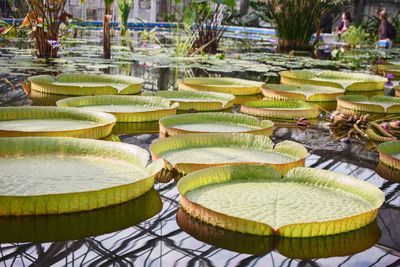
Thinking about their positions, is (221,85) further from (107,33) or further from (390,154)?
(107,33)

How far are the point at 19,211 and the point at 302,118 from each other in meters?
2.45

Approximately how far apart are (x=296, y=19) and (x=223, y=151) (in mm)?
7759

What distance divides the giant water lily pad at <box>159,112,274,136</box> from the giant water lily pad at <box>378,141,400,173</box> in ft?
2.11

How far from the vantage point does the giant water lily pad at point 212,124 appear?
11.9 ft

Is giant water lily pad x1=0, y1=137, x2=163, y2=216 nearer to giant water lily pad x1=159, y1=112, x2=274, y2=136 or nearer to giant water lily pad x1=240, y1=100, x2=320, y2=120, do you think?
giant water lily pad x1=159, y1=112, x2=274, y2=136

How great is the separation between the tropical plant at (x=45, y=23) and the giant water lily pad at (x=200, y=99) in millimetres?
2570

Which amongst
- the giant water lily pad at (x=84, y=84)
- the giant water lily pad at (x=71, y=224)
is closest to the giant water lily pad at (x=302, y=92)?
the giant water lily pad at (x=84, y=84)

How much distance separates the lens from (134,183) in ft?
8.13

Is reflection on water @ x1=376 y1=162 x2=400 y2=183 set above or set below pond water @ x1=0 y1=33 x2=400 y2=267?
below

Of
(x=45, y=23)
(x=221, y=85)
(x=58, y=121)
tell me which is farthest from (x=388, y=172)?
(x=45, y=23)

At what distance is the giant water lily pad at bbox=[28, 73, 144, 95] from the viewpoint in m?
4.91

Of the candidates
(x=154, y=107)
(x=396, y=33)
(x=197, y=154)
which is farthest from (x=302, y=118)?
(x=396, y=33)

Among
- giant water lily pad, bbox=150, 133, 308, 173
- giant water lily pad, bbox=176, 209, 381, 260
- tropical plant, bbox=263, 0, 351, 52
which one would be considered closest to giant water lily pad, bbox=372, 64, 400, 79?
tropical plant, bbox=263, 0, 351, 52

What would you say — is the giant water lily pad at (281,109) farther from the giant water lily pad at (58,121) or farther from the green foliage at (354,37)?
the green foliage at (354,37)
